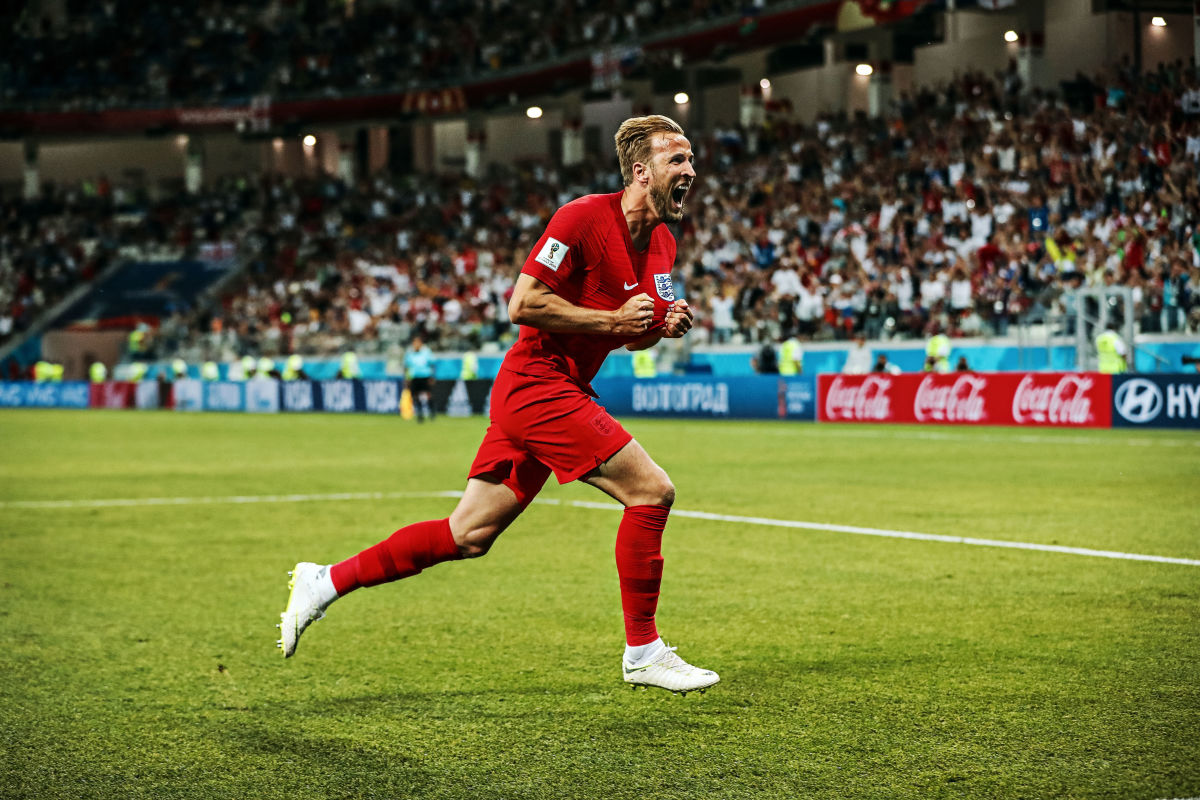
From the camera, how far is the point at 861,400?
25.8 metres

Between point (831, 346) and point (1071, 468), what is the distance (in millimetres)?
12514

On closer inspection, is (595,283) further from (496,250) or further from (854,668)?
(496,250)

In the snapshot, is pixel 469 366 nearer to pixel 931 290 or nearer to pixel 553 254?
pixel 931 290

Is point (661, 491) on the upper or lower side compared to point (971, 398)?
upper

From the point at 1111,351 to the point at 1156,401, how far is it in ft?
5.61

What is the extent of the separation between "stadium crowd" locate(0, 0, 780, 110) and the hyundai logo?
3217cm

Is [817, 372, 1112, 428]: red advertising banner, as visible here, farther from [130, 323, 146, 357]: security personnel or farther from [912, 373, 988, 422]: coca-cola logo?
[130, 323, 146, 357]: security personnel

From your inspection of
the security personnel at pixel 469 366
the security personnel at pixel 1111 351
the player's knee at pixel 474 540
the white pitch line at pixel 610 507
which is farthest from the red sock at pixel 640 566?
the security personnel at pixel 469 366

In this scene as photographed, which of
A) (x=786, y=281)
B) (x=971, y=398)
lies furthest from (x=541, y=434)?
(x=786, y=281)

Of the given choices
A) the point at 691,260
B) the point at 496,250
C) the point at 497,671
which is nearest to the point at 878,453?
the point at 497,671

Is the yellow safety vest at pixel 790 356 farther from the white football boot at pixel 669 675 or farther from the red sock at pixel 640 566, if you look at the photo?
the white football boot at pixel 669 675

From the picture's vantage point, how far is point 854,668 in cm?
590

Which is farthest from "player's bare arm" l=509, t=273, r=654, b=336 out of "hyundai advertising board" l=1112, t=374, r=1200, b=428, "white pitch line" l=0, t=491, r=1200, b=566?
"hyundai advertising board" l=1112, t=374, r=1200, b=428

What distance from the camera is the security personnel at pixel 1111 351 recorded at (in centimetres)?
A: 2236
